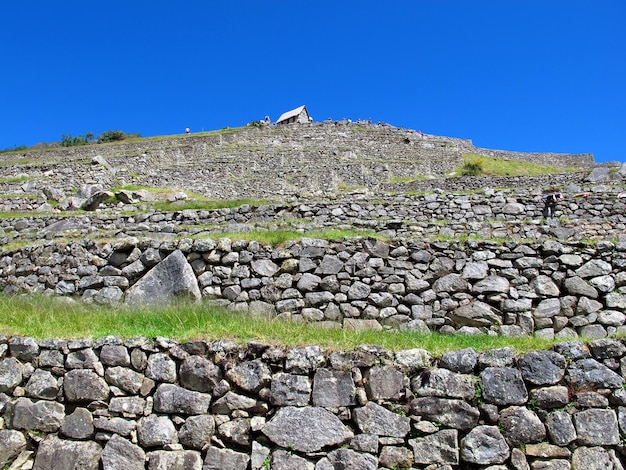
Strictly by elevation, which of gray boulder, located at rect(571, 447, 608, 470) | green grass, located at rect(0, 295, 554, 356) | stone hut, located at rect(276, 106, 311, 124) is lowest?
gray boulder, located at rect(571, 447, 608, 470)

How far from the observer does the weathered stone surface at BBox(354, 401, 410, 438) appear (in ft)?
16.3

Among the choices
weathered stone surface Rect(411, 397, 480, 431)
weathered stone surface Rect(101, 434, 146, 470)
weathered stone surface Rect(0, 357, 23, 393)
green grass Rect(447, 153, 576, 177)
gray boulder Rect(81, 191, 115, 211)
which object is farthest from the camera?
green grass Rect(447, 153, 576, 177)

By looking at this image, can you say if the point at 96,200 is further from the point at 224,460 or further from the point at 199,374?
the point at 224,460

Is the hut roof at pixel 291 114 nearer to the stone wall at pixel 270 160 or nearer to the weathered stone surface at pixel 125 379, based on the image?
the stone wall at pixel 270 160

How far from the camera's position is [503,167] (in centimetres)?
3731

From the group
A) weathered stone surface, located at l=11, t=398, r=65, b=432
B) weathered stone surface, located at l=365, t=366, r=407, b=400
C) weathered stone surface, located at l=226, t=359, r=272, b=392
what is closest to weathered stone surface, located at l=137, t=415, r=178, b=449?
weathered stone surface, located at l=226, t=359, r=272, b=392

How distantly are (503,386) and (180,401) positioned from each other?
3.48 m

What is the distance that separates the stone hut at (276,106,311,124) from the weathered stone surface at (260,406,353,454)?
51.2 m

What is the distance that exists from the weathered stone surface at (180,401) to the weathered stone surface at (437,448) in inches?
90.0

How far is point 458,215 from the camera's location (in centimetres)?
1484

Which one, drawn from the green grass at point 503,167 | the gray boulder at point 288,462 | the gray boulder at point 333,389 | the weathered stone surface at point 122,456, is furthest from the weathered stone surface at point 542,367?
the green grass at point 503,167

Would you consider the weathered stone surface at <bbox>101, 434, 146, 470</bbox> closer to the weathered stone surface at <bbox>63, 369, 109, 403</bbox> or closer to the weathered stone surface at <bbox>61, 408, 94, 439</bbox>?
the weathered stone surface at <bbox>61, 408, 94, 439</bbox>

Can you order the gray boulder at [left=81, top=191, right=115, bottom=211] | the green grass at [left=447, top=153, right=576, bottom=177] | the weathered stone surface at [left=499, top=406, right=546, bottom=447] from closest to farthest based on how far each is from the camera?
the weathered stone surface at [left=499, top=406, right=546, bottom=447] → the gray boulder at [left=81, top=191, right=115, bottom=211] → the green grass at [left=447, top=153, right=576, bottom=177]

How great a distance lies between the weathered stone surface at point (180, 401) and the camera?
5332 mm
